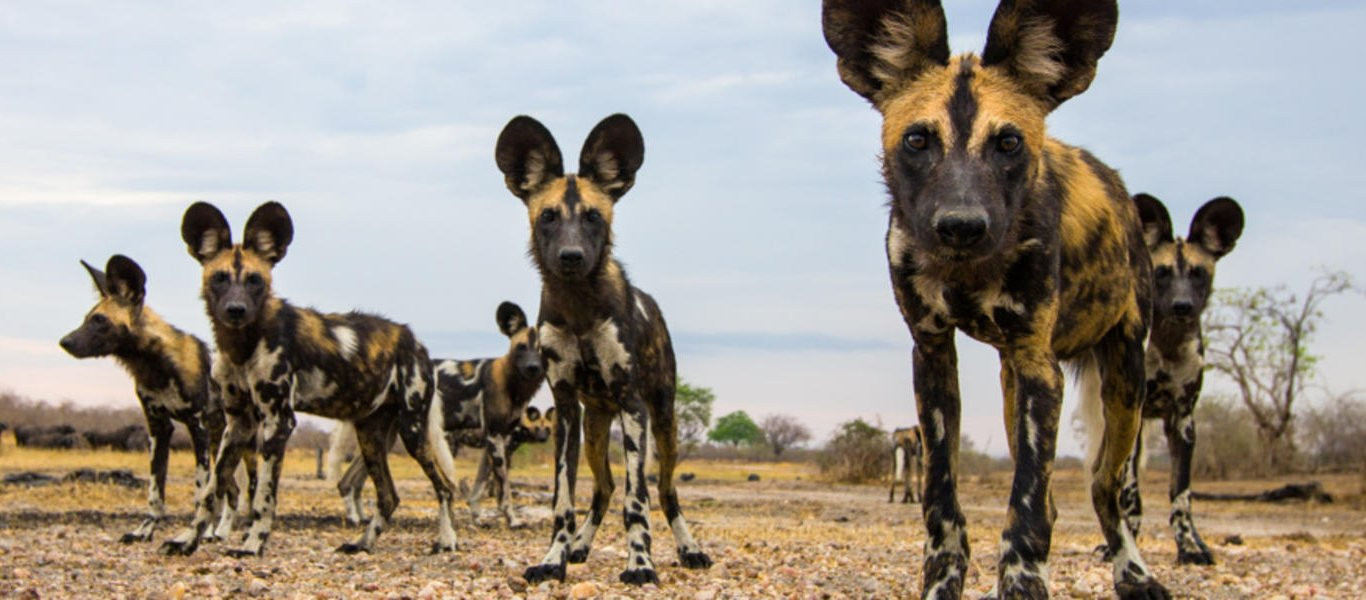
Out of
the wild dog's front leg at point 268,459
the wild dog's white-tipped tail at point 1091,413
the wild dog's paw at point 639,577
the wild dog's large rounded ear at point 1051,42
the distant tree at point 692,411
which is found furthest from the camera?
the distant tree at point 692,411

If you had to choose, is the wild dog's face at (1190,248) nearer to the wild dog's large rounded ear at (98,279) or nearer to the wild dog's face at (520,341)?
the wild dog's face at (520,341)

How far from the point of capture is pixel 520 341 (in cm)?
1435

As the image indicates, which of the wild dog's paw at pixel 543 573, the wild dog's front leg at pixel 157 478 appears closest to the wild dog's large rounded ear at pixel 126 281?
the wild dog's front leg at pixel 157 478

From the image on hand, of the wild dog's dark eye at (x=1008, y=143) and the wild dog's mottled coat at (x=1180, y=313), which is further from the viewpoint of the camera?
the wild dog's mottled coat at (x=1180, y=313)

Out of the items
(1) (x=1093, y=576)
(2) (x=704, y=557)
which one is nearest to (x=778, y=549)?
(2) (x=704, y=557)

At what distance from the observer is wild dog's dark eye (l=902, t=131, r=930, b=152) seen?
404 cm

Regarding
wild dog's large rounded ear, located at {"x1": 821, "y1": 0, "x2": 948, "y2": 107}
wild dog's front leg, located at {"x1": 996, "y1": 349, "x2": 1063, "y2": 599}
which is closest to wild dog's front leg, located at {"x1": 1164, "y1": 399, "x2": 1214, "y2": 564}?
wild dog's front leg, located at {"x1": 996, "y1": 349, "x2": 1063, "y2": 599}

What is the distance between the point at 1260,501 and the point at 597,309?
75.7ft

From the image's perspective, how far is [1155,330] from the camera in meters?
9.05

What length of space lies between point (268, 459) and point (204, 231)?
1750 millimetres

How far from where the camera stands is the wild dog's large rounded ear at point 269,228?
31.0 ft

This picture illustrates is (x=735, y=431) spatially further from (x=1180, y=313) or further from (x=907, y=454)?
(x=1180, y=313)

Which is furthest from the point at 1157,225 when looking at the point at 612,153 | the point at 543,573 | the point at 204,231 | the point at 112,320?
the point at 112,320

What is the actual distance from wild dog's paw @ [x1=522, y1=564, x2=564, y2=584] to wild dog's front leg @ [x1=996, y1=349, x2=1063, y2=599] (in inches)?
119
